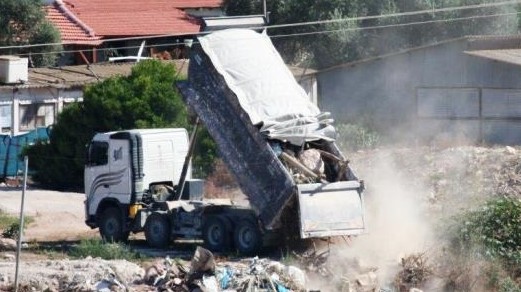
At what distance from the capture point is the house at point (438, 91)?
38938 millimetres

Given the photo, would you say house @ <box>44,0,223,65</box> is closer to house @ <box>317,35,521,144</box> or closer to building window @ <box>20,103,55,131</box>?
building window @ <box>20,103,55,131</box>

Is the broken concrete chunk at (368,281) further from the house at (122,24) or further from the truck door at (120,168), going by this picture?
the house at (122,24)

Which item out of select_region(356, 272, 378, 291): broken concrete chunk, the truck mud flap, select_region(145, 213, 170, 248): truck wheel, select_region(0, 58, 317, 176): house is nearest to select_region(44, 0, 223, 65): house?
select_region(0, 58, 317, 176): house

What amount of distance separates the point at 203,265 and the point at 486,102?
20603mm

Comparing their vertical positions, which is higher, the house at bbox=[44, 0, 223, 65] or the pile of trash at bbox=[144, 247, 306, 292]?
the house at bbox=[44, 0, 223, 65]

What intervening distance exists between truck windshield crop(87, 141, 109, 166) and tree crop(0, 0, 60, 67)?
73.0 feet

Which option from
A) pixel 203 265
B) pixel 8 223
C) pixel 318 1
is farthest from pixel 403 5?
pixel 203 265

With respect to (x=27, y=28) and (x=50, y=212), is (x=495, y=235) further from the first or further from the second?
(x=27, y=28)

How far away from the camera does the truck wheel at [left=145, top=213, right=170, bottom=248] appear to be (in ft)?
88.9

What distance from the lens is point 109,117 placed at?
38188 millimetres

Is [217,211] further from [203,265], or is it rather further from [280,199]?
[203,265]

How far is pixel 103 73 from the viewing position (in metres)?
46.2

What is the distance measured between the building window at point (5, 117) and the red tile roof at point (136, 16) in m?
16.6

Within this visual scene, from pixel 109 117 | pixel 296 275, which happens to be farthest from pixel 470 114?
pixel 296 275
